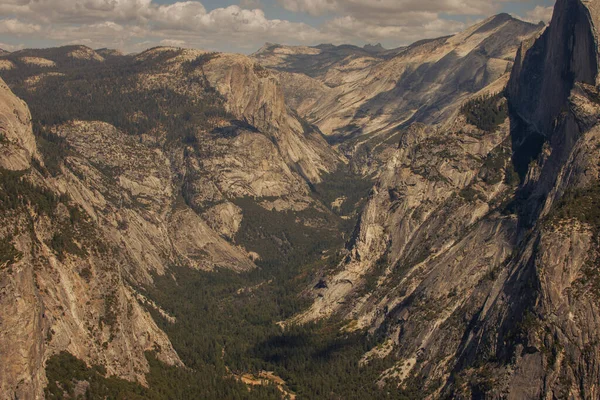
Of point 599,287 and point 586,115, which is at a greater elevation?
point 586,115

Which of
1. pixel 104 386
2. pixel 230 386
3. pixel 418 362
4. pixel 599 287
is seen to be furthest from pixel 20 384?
pixel 599 287

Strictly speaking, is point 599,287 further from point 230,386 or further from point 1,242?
point 1,242

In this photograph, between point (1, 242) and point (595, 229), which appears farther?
point (595, 229)

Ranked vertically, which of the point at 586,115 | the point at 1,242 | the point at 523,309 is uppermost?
the point at 586,115

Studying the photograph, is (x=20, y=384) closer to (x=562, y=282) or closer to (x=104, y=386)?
(x=104, y=386)

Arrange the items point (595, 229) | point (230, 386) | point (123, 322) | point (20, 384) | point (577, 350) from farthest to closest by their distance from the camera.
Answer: point (230, 386), point (123, 322), point (595, 229), point (577, 350), point (20, 384)

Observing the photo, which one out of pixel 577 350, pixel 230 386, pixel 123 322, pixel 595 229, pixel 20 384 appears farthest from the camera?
pixel 230 386

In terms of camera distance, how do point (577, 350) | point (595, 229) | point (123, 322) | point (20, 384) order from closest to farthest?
point (20, 384), point (577, 350), point (595, 229), point (123, 322)

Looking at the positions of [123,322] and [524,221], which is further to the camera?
[524,221]

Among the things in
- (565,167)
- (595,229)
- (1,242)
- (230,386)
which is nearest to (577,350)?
(595,229)
